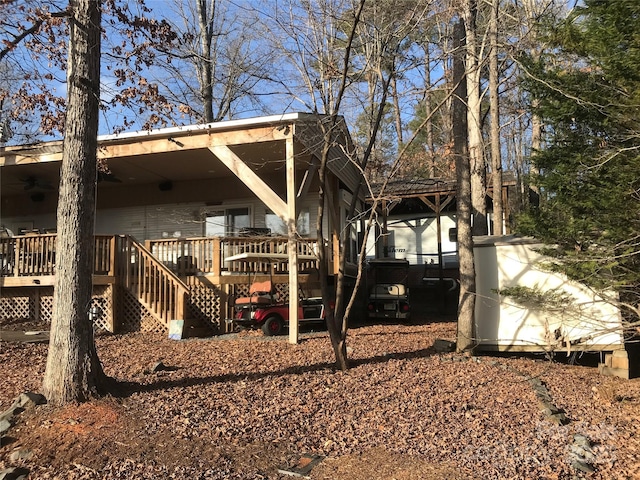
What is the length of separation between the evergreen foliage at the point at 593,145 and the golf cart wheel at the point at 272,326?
4.97 meters

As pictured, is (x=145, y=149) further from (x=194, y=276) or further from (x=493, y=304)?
(x=493, y=304)

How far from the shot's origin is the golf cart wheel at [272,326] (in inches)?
398

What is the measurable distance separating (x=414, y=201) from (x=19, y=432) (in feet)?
57.4

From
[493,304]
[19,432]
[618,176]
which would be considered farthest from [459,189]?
[19,432]

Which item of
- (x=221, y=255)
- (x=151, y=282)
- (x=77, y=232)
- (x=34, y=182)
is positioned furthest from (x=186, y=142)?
(x=34, y=182)

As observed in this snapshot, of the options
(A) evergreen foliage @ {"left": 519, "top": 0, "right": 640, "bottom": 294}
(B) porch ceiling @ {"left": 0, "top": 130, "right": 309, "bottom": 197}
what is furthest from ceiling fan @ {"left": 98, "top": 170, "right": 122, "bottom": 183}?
(A) evergreen foliage @ {"left": 519, "top": 0, "right": 640, "bottom": 294}

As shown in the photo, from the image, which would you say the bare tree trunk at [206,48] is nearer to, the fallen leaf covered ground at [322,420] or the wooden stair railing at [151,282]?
the wooden stair railing at [151,282]

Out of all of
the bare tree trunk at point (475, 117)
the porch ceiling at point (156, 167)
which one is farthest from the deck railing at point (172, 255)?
the bare tree trunk at point (475, 117)

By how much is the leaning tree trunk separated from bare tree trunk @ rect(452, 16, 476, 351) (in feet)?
17.9

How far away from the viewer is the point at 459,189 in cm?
898

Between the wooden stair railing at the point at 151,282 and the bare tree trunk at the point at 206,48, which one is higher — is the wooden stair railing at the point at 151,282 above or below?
below

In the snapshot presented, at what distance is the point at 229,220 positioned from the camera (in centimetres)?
1462

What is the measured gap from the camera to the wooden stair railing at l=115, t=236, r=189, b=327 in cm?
1069

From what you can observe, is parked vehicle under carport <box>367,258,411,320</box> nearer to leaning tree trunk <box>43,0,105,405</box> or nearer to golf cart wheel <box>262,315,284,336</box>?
golf cart wheel <box>262,315,284,336</box>
